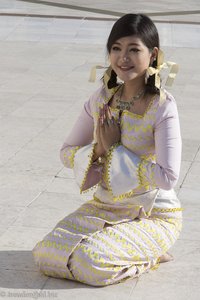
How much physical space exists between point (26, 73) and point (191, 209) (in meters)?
4.97

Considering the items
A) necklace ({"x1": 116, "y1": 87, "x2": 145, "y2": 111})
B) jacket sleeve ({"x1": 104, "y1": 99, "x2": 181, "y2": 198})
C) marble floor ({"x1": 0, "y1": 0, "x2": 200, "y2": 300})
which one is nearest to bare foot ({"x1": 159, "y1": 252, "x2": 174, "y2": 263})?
marble floor ({"x1": 0, "y1": 0, "x2": 200, "y2": 300})

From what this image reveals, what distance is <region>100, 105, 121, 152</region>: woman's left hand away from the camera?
4.43 metres

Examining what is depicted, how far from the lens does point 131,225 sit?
455 centimetres

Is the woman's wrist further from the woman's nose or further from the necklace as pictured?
the woman's nose

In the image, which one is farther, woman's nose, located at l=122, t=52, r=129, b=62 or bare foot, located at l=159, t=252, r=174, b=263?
bare foot, located at l=159, t=252, r=174, b=263

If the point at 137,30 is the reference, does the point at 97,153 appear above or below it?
below

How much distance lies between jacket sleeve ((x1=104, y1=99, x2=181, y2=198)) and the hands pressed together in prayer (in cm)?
4

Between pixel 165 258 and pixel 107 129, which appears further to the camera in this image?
pixel 165 258

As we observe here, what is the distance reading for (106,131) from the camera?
4.45 meters

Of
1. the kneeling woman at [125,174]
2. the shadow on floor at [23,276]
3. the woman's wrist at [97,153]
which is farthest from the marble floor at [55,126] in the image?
the woman's wrist at [97,153]

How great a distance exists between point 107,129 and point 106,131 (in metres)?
0.01

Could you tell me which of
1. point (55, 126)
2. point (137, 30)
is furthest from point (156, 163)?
point (55, 126)

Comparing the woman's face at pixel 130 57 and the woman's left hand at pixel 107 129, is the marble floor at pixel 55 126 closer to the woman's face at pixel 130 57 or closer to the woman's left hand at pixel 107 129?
the woman's left hand at pixel 107 129

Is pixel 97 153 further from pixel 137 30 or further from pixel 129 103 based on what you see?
pixel 137 30
